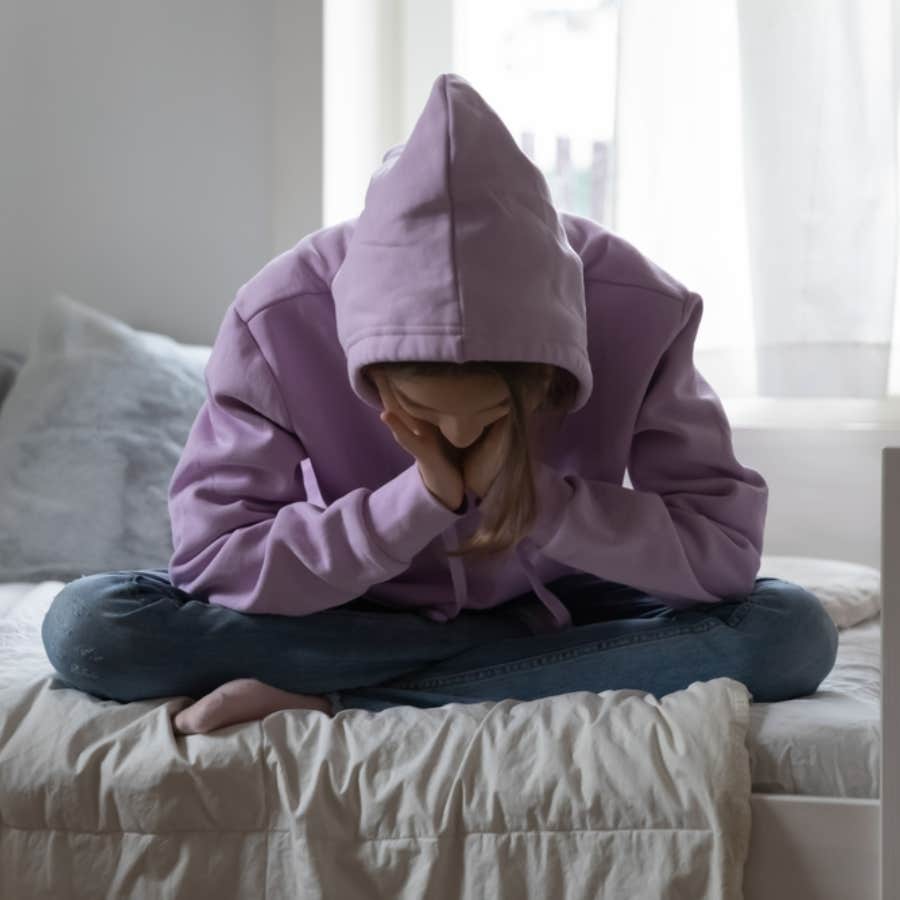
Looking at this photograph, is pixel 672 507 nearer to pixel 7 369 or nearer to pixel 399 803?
pixel 399 803

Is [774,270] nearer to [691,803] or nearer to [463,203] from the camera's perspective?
[463,203]

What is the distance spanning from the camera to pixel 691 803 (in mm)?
918

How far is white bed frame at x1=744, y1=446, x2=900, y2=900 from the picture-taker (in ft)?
2.94

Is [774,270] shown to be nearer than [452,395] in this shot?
No

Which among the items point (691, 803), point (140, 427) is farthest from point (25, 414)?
point (691, 803)

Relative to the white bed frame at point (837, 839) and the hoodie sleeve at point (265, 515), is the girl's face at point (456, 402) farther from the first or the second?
the white bed frame at point (837, 839)

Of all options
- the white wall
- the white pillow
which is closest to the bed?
the white pillow

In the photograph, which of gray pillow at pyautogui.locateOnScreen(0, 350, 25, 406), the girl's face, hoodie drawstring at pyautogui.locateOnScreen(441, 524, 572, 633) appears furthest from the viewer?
gray pillow at pyautogui.locateOnScreen(0, 350, 25, 406)

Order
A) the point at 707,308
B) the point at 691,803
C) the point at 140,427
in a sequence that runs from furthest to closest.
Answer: the point at 707,308, the point at 140,427, the point at 691,803

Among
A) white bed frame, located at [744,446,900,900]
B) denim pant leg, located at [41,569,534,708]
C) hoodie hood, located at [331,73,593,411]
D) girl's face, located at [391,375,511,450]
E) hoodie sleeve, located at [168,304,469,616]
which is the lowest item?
white bed frame, located at [744,446,900,900]

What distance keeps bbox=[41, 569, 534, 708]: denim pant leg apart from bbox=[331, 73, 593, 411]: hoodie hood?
0.21 metres

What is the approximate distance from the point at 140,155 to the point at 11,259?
0.25 m

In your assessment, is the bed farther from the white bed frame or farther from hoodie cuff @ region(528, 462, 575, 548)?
hoodie cuff @ region(528, 462, 575, 548)

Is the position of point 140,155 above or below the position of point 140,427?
above
